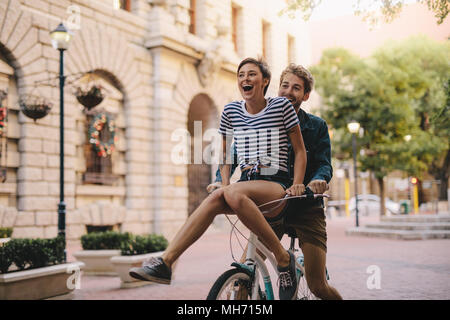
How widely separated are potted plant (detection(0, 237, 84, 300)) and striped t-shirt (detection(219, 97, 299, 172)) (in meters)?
4.10

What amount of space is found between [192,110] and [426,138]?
15279 mm

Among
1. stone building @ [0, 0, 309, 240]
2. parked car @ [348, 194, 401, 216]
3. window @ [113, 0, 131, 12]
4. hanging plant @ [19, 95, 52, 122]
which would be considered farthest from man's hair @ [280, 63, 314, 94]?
parked car @ [348, 194, 401, 216]

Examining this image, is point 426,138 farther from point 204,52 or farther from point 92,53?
point 92,53

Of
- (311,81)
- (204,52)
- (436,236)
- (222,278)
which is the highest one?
(204,52)

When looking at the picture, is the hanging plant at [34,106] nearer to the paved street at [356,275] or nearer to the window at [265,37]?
the paved street at [356,275]

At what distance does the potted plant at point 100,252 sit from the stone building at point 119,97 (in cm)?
308

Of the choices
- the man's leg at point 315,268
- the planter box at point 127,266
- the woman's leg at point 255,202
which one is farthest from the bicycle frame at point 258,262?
the planter box at point 127,266

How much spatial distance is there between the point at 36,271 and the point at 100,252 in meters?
3.04

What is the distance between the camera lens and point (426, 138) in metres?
28.6

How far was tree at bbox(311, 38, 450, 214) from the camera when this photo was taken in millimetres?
24688

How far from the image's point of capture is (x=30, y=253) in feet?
21.8

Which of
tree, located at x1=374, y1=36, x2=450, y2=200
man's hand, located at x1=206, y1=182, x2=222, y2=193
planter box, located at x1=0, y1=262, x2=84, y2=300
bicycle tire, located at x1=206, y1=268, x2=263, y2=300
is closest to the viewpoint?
bicycle tire, located at x1=206, y1=268, x2=263, y2=300

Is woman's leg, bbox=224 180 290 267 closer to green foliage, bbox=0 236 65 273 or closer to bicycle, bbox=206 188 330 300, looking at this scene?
bicycle, bbox=206 188 330 300

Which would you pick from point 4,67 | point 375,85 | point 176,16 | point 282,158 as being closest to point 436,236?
point 375,85
